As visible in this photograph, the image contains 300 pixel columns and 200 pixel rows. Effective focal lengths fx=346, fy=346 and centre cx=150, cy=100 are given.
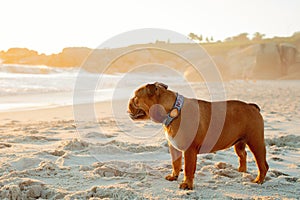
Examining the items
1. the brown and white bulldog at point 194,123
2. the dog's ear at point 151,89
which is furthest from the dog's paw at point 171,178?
the dog's ear at point 151,89

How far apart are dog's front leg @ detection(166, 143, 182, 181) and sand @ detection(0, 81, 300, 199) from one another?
117 millimetres

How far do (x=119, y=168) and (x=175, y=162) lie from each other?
2.46 ft

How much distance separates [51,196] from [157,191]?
1.14 meters

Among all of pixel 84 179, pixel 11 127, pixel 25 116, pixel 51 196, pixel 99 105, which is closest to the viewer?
pixel 51 196

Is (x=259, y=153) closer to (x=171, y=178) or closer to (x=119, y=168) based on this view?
(x=171, y=178)

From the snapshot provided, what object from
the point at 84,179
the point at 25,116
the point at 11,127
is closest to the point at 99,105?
the point at 25,116

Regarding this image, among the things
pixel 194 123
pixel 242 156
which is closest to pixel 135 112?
pixel 194 123

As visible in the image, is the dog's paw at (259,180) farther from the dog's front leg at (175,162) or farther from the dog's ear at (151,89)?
the dog's ear at (151,89)

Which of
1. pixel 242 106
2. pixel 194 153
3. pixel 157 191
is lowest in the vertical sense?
pixel 157 191

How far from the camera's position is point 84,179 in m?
4.12

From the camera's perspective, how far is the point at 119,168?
4.54 m

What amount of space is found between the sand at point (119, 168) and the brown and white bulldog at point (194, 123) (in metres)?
0.30

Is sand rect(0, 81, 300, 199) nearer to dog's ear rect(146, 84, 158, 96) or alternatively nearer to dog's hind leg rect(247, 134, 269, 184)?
dog's hind leg rect(247, 134, 269, 184)

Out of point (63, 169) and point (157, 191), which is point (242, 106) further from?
point (63, 169)
